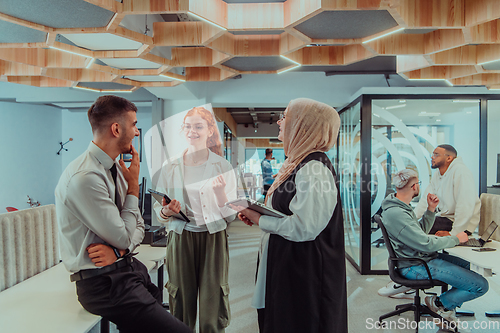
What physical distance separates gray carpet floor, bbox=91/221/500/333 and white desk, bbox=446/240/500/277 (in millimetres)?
72

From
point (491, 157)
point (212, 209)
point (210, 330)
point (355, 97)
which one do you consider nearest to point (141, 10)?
point (212, 209)

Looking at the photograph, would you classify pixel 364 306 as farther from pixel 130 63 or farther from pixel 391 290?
pixel 130 63

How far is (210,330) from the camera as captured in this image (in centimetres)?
193

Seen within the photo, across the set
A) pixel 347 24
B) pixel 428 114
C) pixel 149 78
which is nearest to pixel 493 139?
pixel 428 114

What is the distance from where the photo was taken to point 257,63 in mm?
3486

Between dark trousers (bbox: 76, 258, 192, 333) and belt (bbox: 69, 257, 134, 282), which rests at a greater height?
belt (bbox: 69, 257, 134, 282)

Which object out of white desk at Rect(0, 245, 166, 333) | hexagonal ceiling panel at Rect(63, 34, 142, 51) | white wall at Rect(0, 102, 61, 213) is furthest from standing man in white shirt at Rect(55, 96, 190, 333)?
white wall at Rect(0, 102, 61, 213)

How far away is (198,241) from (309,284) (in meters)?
0.81

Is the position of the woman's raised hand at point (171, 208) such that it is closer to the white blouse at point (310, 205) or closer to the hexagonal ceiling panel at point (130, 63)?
the white blouse at point (310, 205)

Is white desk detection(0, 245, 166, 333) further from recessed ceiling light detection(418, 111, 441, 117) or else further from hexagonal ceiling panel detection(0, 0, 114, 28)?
recessed ceiling light detection(418, 111, 441, 117)

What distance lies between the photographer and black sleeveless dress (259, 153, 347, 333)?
4.70 ft

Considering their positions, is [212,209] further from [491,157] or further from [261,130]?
[261,130]

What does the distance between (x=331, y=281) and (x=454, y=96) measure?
160 inches

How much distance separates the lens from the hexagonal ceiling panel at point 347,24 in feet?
6.92
